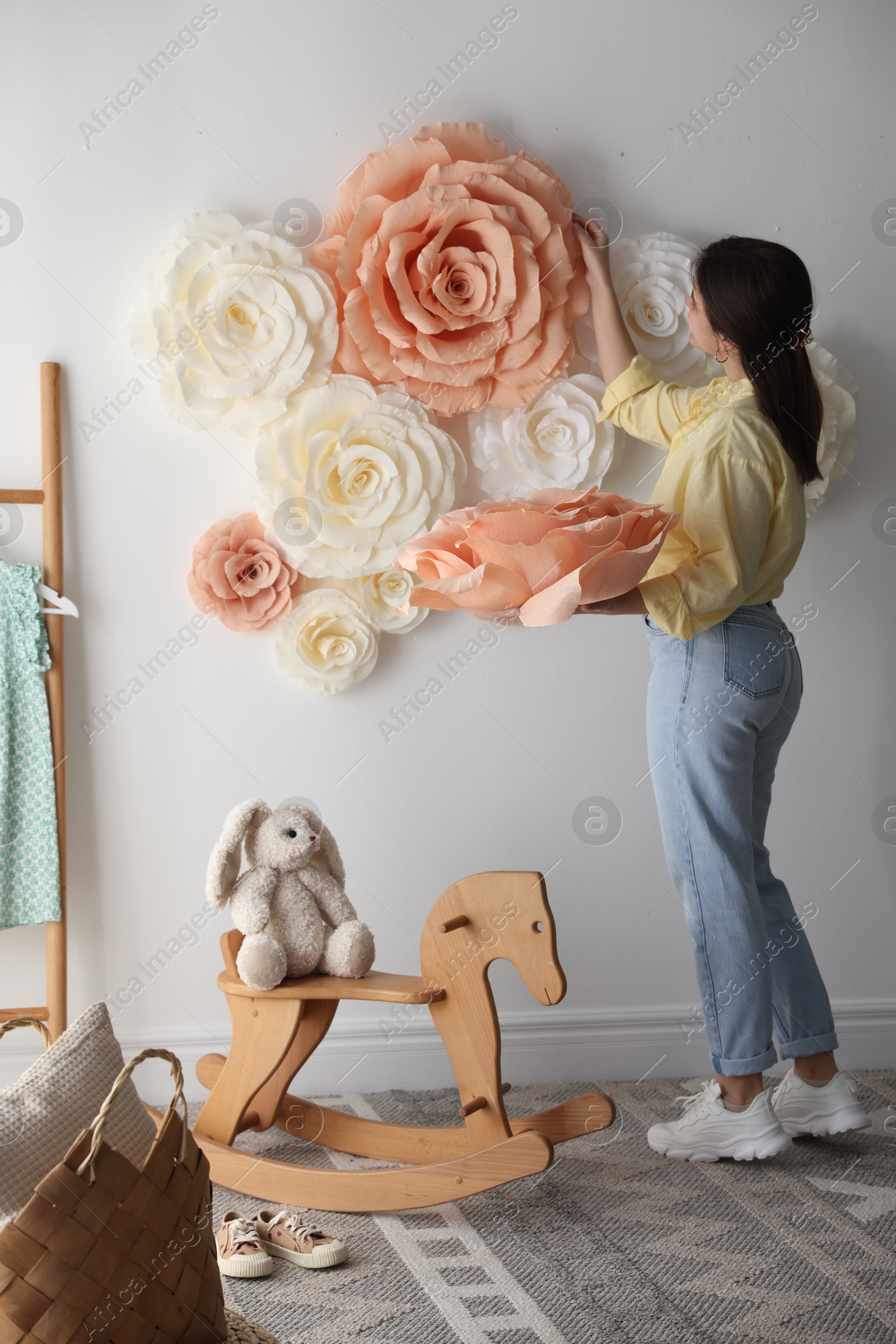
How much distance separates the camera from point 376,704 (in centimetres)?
190

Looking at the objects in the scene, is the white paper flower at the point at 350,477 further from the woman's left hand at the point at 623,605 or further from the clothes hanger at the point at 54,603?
the woman's left hand at the point at 623,605

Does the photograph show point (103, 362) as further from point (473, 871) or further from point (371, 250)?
point (473, 871)

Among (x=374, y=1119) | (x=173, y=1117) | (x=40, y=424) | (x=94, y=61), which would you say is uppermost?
(x=94, y=61)

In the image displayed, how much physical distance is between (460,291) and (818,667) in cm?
100

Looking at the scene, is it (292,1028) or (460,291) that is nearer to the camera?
(292,1028)

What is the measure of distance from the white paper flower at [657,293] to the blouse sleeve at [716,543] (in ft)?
1.65

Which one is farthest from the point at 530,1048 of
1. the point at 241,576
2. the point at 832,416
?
the point at 832,416

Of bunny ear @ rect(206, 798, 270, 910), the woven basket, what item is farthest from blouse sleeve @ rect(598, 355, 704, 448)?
the woven basket

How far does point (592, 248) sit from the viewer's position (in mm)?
1823

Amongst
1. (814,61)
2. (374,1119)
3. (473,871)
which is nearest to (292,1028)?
(374,1119)

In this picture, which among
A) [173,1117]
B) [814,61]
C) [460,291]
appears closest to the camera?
[173,1117]

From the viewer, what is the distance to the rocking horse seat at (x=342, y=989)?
1.46 m

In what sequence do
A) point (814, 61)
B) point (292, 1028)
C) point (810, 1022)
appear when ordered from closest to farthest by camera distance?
Result: point (292, 1028) → point (810, 1022) → point (814, 61)

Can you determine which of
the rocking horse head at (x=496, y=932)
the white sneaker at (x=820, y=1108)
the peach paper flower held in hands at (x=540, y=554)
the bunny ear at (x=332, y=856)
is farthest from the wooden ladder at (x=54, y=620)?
the white sneaker at (x=820, y=1108)
